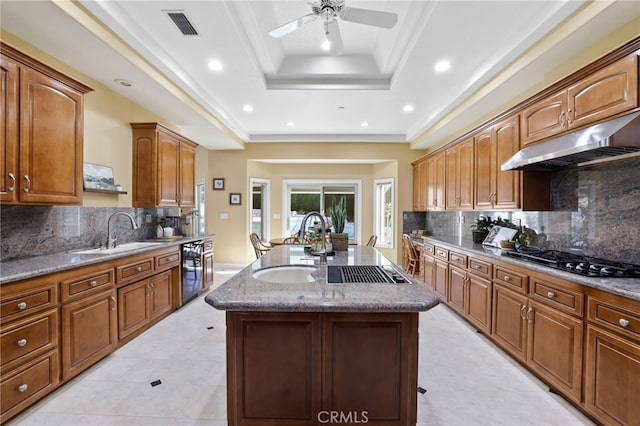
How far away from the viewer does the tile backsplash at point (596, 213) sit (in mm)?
2062

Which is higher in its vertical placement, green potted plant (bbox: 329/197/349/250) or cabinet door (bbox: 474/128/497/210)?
cabinet door (bbox: 474/128/497/210)

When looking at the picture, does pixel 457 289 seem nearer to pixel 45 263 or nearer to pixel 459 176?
pixel 459 176

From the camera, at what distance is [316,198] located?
725 cm

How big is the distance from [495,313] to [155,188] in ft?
13.4

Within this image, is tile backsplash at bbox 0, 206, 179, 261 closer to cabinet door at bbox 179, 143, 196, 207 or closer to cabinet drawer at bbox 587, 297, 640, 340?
cabinet door at bbox 179, 143, 196, 207

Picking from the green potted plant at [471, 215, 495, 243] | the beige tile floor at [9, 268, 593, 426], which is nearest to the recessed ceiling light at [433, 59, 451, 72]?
the green potted plant at [471, 215, 495, 243]

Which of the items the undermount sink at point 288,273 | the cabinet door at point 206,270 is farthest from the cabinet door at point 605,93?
the cabinet door at point 206,270

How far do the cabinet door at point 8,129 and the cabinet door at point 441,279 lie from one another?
14.2ft

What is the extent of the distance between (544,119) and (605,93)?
1.84 ft

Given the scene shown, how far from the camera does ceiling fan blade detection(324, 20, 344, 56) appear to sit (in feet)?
7.28

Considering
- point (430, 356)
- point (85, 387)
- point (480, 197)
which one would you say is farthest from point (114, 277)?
point (480, 197)

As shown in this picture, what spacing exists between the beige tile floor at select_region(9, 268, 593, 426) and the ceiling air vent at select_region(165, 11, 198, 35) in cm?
A: 295

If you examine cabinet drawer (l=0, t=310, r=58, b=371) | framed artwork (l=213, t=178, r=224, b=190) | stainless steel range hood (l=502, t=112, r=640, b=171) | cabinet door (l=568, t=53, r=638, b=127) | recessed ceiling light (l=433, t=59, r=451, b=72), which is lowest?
cabinet drawer (l=0, t=310, r=58, b=371)

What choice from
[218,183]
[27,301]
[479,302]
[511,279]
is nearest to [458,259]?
[479,302]
